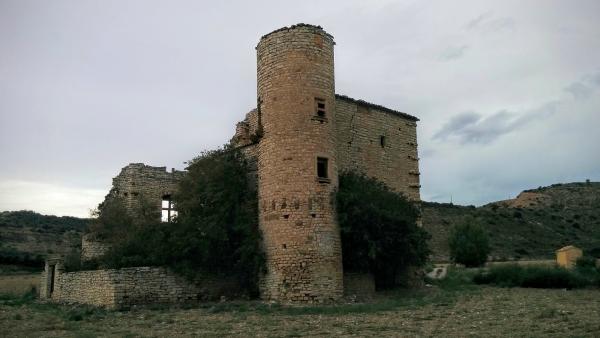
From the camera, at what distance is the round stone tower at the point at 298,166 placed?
57.8 ft

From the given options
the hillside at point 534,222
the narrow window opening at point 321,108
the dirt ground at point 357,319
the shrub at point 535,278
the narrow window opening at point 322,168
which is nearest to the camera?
the dirt ground at point 357,319

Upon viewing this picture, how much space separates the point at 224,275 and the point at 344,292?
4.31 metres

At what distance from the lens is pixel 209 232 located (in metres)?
18.8

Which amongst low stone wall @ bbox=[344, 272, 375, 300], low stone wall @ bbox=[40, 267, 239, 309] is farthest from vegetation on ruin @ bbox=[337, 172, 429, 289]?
low stone wall @ bbox=[40, 267, 239, 309]

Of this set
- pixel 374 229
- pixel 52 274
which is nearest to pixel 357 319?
pixel 374 229

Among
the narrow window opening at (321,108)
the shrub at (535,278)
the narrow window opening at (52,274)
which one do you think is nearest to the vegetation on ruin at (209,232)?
the narrow window opening at (321,108)

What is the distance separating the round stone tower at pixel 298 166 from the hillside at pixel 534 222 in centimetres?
3102

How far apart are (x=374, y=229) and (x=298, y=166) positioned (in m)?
3.39

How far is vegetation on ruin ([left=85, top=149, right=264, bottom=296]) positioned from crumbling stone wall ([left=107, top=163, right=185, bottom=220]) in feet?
11.3

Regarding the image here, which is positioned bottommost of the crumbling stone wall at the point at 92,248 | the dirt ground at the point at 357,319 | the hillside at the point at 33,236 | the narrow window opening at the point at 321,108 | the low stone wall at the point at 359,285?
the dirt ground at the point at 357,319

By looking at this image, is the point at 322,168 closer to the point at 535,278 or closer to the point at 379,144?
the point at 379,144

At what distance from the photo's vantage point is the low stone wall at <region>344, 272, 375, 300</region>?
1891 cm

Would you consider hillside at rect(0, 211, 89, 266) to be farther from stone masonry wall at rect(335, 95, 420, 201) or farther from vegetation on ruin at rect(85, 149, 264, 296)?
stone masonry wall at rect(335, 95, 420, 201)

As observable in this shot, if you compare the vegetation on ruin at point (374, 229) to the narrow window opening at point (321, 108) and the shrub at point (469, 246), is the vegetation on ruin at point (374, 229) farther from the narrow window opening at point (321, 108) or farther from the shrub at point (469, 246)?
the shrub at point (469, 246)
